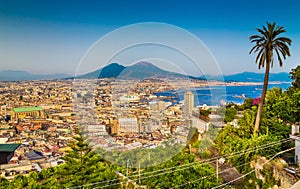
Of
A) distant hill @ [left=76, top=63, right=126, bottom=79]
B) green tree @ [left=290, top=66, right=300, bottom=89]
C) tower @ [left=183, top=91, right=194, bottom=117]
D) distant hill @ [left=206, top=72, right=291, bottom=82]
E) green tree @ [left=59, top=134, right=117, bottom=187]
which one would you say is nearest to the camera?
distant hill @ [left=76, top=63, right=126, bottom=79]

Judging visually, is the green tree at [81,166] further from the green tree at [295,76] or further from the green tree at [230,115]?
the green tree at [295,76]

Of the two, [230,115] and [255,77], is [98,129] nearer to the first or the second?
[230,115]

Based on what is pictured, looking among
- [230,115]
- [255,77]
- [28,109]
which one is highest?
[255,77]

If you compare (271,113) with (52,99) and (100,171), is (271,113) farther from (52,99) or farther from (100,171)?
(52,99)

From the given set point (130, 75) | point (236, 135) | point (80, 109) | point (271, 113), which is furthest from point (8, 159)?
point (271, 113)

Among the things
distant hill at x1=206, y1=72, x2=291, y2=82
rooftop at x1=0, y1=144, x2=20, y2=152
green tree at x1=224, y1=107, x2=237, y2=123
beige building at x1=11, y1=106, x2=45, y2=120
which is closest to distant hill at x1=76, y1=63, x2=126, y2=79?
rooftop at x1=0, y1=144, x2=20, y2=152

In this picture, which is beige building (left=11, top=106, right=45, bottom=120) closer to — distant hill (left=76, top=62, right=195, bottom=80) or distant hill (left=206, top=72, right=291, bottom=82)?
distant hill (left=76, top=62, right=195, bottom=80)

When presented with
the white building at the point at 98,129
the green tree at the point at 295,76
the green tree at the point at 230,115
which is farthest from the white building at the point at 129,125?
the green tree at the point at 295,76

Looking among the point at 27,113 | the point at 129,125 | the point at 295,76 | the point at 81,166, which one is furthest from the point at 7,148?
the point at 295,76
